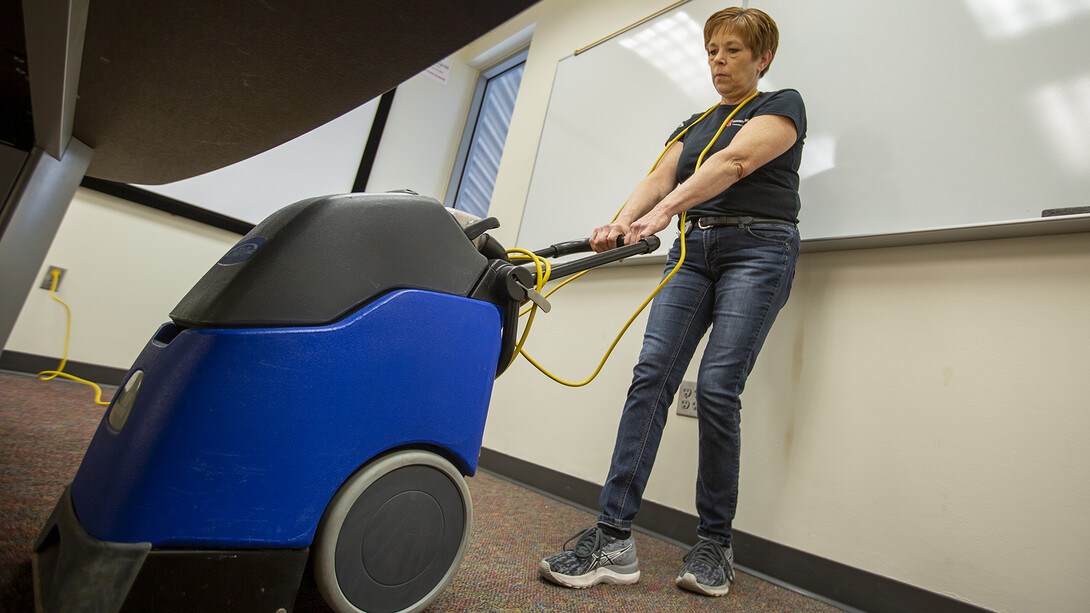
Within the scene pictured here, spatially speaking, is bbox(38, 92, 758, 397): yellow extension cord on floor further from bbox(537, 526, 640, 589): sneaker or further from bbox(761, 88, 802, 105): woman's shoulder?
bbox(537, 526, 640, 589): sneaker

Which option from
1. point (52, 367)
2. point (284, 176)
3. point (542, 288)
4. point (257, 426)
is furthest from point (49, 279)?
point (257, 426)

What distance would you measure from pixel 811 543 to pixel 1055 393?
0.54 m

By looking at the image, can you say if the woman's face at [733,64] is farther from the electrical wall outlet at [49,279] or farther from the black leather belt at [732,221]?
the electrical wall outlet at [49,279]

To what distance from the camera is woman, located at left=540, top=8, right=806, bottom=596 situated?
101 centimetres

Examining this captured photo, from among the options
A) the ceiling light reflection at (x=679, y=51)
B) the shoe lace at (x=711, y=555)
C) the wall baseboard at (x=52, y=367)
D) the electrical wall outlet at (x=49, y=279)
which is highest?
the ceiling light reflection at (x=679, y=51)

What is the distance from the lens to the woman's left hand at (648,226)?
0.94 meters

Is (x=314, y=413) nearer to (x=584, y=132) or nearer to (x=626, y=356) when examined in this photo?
(x=626, y=356)

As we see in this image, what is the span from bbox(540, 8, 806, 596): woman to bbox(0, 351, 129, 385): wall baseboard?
2.33 m

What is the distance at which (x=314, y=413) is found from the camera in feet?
1.66

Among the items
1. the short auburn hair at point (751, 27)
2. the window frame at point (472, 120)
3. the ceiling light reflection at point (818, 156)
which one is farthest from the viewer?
the window frame at point (472, 120)

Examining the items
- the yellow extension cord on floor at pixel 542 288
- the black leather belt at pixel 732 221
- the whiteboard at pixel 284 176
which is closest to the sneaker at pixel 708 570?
the yellow extension cord on floor at pixel 542 288

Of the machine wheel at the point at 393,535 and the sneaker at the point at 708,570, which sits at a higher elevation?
the machine wheel at the point at 393,535

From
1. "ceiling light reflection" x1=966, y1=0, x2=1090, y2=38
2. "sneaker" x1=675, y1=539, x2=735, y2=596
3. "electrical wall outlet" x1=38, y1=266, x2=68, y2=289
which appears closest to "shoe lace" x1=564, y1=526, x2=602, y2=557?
"sneaker" x1=675, y1=539, x2=735, y2=596

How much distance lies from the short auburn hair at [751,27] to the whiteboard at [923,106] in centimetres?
36
